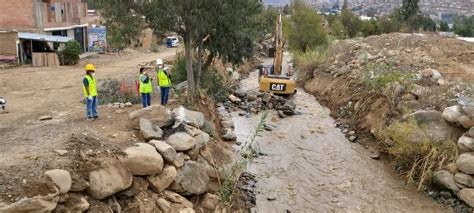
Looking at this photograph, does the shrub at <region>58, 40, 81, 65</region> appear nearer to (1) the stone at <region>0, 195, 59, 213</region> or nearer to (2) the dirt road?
(2) the dirt road

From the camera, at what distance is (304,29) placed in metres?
36.2

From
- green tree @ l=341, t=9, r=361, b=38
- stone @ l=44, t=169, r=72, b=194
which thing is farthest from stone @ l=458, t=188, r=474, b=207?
green tree @ l=341, t=9, r=361, b=38

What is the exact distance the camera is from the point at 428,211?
11625 millimetres

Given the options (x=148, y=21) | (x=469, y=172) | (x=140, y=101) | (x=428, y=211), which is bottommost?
(x=428, y=211)

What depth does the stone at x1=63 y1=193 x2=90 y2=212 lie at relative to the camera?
7676 mm

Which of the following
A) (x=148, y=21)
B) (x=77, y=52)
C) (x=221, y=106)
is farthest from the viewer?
(x=77, y=52)

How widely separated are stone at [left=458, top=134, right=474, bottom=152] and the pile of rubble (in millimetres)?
7026

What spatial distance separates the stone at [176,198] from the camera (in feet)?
31.3

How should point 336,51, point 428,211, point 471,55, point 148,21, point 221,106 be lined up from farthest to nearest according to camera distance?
point 336,51 < point 471,55 < point 221,106 < point 148,21 < point 428,211

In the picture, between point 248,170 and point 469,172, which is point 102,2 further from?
point 469,172

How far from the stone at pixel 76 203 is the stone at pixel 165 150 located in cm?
228

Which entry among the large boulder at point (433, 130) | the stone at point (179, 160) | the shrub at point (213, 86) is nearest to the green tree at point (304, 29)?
the shrub at point (213, 86)

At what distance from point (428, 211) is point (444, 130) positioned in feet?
9.89

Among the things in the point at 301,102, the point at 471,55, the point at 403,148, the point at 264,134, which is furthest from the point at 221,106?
the point at 471,55
